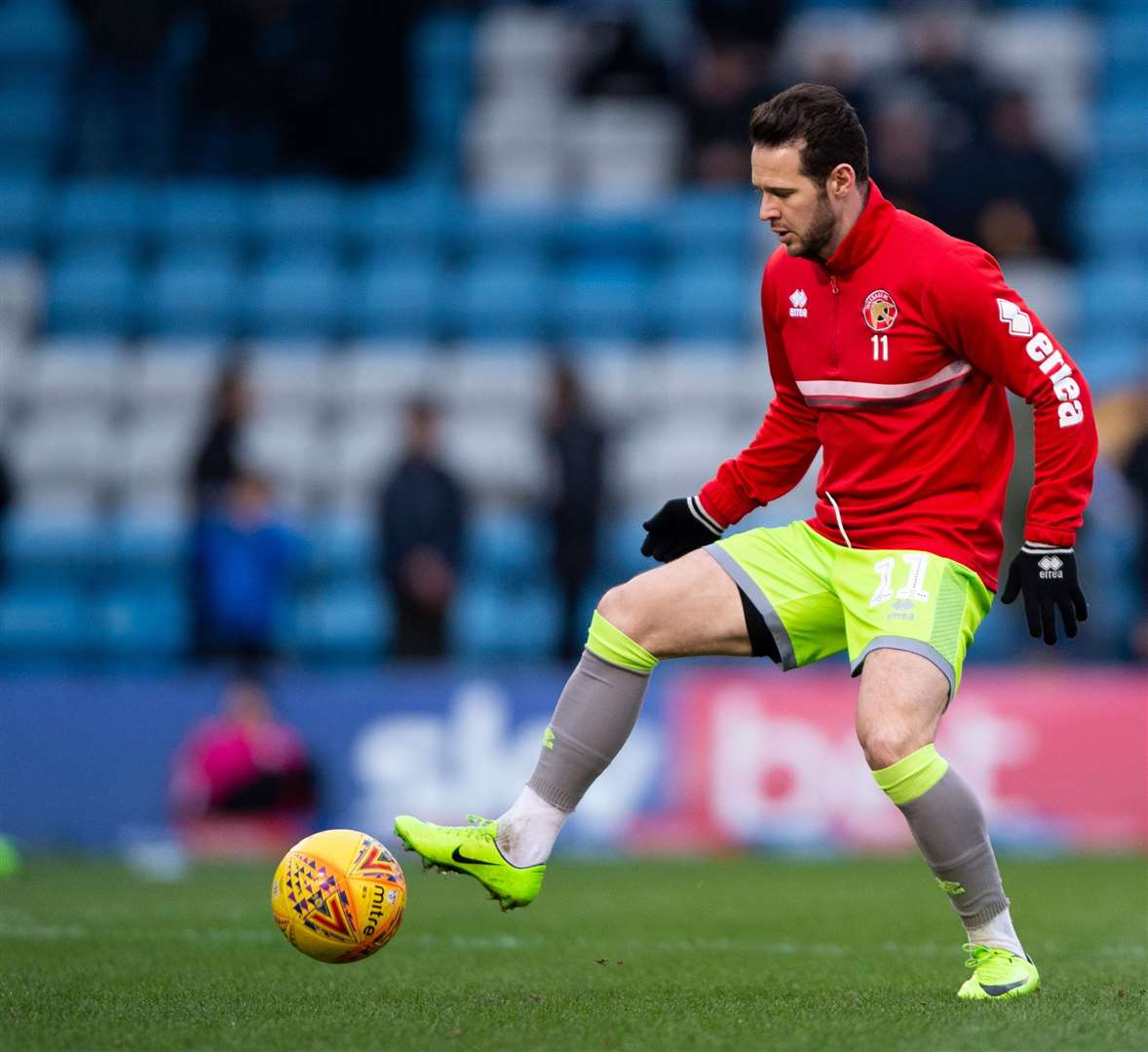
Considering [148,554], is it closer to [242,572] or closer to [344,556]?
[344,556]

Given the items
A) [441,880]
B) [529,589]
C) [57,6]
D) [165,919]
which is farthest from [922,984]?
[57,6]

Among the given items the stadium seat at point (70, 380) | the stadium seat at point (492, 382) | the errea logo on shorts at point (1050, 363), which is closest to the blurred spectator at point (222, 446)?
the stadium seat at point (492, 382)

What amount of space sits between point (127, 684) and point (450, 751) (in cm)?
184

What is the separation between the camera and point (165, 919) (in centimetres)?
723

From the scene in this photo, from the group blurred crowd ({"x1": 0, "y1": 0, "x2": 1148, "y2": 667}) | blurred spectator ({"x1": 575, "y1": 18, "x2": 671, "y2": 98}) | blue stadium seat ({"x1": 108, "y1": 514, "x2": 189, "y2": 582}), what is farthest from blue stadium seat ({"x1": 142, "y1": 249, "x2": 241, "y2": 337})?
blurred spectator ({"x1": 575, "y1": 18, "x2": 671, "y2": 98})

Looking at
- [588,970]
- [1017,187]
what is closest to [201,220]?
[1017,187]

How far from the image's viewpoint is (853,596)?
5117mm

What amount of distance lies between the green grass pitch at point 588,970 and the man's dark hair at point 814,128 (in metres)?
2.06

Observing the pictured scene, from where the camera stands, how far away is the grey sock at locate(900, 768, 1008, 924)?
16.0 feet

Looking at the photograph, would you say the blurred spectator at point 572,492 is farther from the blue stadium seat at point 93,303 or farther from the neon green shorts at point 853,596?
the neon green shorts at point 853,596

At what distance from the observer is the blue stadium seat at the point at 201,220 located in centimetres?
1469

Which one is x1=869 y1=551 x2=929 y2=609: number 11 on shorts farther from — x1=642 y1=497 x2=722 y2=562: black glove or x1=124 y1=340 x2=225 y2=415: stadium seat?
x1=124 y1=340 x2=225 y2=415: stadium seat

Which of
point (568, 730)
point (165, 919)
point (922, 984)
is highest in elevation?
point (568, 730)

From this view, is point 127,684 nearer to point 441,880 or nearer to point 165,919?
point 441,880
